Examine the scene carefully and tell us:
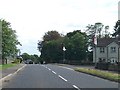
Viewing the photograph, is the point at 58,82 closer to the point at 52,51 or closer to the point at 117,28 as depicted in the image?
the point at 52,51

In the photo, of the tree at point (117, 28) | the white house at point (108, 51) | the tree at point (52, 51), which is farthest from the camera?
the tree at point (117, 28)

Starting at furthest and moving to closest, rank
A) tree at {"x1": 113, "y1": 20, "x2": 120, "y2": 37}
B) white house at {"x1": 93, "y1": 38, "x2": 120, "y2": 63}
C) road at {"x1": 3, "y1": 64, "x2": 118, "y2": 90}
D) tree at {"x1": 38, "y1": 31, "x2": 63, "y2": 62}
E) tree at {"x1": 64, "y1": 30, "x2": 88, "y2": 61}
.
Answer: tree at {"x1": 113, "y1": 20, "x2": 120, "y2": 37} < tree at {"x1": 38, "y1": 31, "x2": 63, "y2": 62} < tree at {"x1": 64, "y1": 30, "x2": 88, "y2": 61} < white house at {"x1": 93, "y1": 38, "x2": 120, "y2": 63} < road at {"x1": 3, "y1": 64, "x2": 118, "y2": 90}

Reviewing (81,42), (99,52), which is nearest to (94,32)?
(81,42)

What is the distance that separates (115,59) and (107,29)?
58.8m

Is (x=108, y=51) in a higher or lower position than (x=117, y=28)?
lower

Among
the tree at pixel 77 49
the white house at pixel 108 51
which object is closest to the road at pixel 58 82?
the white house at pixel 108 51

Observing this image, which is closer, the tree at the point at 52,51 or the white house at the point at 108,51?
the white house at the point at 108,51

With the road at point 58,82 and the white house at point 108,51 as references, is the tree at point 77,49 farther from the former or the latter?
the road at point 58,82

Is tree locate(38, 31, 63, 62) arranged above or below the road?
above

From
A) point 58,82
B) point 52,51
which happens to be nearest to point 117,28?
point 52,51

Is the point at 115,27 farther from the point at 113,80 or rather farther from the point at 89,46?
the point at 113,80

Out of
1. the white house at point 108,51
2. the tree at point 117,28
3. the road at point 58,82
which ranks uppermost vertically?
the tree at point 117,28

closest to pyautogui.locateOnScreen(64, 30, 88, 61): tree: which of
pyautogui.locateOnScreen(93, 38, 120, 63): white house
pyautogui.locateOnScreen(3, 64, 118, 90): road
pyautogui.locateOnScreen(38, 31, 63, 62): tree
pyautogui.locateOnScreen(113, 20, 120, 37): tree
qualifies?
pyautogui.locateOnScreen(93, 38, 120, 63): white house

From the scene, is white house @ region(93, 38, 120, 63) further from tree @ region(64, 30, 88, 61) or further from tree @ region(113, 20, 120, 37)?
tree @ region(113, 20, 120, 37)
